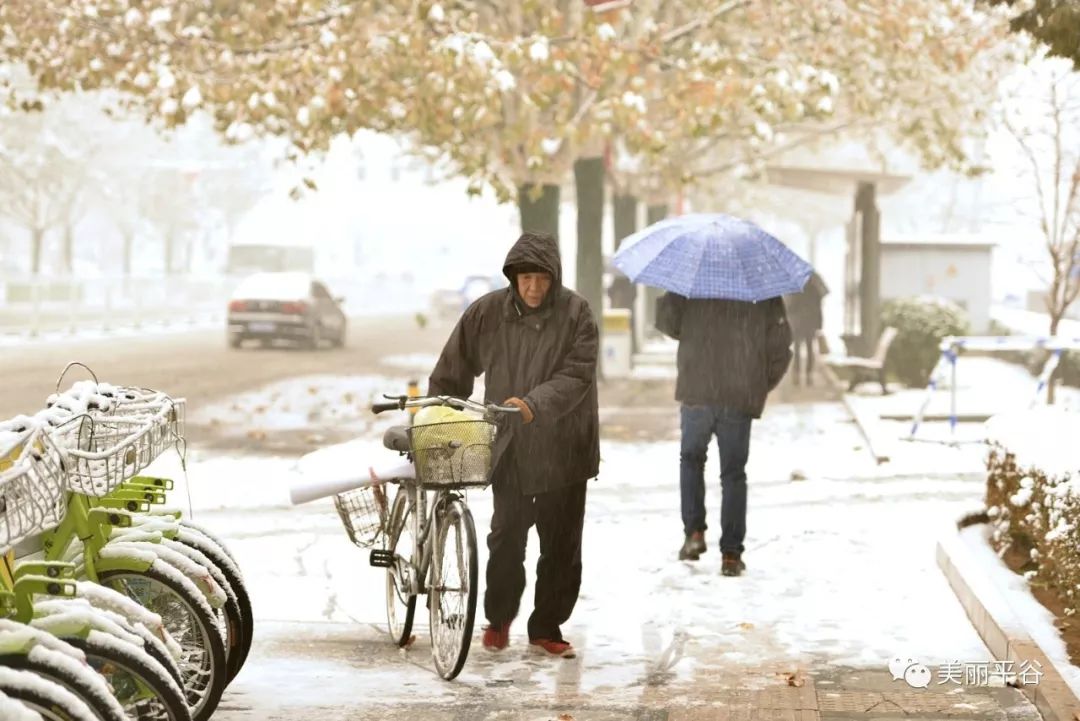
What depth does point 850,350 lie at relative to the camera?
2792 cm

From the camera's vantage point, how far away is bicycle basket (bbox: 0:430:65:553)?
4.89 metres

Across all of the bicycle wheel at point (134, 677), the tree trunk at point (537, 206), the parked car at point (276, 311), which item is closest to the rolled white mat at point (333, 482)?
the bicycle wheel at point (134, 677)

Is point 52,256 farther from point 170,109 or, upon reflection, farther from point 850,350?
point 170,109

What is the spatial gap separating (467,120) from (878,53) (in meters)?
7.57

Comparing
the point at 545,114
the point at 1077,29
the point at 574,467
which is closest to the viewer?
the point at 574,467

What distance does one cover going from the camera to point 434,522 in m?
7.38

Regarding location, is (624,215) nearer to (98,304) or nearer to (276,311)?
(276,311)

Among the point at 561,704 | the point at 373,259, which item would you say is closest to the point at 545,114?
the point at 561,704

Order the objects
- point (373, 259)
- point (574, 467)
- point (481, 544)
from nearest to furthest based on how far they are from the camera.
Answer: point (574, 467)
point (481, 544)
point (373, 259)

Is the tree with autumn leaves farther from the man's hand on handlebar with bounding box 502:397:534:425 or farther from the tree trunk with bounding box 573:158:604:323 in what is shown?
the man's hand on handlebar with bounding box 502:397:534:425

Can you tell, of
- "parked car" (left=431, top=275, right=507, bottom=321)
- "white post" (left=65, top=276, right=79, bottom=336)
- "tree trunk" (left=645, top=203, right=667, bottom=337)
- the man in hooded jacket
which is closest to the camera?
the man in hooded jacket

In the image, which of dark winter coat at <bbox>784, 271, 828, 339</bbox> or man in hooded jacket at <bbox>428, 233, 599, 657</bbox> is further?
dark winter coat at <bbox>784, 271, 828, 339</bbox>

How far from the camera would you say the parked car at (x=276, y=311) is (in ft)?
120

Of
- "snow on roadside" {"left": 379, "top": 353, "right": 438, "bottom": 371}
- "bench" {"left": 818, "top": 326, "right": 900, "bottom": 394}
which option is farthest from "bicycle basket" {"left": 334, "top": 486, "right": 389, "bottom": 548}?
"snow on roadside" {"left": 379, "top": 353, "right": 438, "bottom": 371}
